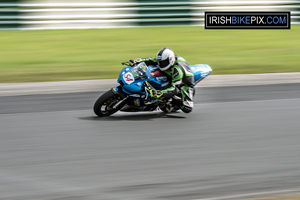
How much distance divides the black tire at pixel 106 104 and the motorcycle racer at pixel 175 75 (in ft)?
2.21

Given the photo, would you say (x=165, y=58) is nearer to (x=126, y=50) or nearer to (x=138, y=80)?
(x=138, y=80)

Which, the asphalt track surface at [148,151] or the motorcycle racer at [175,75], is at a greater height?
the motorcycle racer at [175,75]

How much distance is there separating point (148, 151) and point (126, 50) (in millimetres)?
10110

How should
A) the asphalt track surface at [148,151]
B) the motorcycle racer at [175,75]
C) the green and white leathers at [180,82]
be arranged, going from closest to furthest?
1. the asphalt track surface at [148,151]
2. the motorcycle racer at [175,75]
3. the green and white leathers at [180,82]

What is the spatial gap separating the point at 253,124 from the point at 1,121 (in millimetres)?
4392

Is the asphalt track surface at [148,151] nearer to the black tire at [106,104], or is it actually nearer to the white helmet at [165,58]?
the black tire at [106,104]

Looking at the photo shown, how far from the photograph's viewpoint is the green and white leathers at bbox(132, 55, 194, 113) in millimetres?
9117

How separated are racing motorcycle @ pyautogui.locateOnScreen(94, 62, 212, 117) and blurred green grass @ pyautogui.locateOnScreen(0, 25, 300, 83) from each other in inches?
171

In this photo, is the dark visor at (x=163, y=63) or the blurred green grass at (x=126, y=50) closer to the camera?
the dark visor at (x=163, y=63)

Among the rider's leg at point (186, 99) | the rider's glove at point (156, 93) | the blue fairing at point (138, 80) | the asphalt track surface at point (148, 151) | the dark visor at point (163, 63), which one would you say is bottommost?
the asphalt track surface at point (148, 151)

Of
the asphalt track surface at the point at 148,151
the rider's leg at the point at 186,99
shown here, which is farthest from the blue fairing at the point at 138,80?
the asphalt track surface at the point at 148,151

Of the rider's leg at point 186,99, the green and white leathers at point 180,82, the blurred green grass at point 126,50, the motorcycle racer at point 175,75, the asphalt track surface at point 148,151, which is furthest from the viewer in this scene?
the blurred green grass at point 126,50

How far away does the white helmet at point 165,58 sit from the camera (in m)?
8.98

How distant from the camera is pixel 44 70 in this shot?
46.4ft
